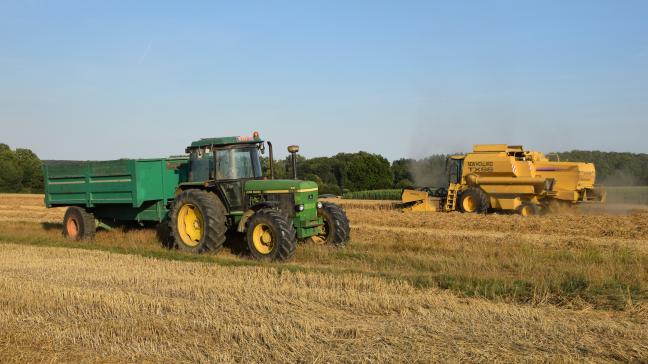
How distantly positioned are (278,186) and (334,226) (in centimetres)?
148

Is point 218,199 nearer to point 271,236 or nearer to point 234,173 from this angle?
point 234,173

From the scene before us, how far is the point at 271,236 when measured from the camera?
10.5 metres

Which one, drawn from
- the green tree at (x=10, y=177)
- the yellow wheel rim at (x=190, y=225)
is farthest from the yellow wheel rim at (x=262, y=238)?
the green tree at (x=10, y=177)

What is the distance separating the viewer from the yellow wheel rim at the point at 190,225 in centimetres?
1167

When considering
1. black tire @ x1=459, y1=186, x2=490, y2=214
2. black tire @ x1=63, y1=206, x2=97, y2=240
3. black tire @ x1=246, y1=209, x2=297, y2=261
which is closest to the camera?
black tire @ x1=246, y1=209, x2=297, y2=261

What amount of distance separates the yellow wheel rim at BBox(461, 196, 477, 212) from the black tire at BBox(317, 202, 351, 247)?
29.7ft

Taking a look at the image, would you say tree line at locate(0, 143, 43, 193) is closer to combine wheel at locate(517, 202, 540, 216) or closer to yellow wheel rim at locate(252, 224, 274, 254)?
combine wheel at locate(517, 202, 540, 216)

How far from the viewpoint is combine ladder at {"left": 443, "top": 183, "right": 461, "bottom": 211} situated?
2023 cm

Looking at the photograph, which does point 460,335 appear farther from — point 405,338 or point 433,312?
point 433,312

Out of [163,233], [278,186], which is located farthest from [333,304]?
[163,233]

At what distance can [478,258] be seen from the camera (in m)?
10.4

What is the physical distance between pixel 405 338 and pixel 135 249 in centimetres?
820

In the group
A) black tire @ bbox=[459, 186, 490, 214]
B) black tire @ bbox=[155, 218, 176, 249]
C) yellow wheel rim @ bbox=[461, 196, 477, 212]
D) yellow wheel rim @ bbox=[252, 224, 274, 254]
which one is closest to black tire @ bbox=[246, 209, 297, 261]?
yellow wheel rim @ bbox=[252, 224, 274, 254]

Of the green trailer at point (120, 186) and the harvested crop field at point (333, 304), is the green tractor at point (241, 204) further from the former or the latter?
the green trailer at point (120, 186)
